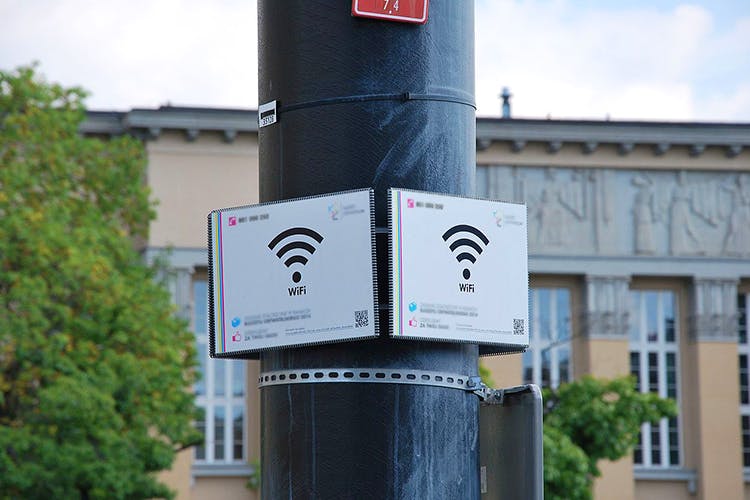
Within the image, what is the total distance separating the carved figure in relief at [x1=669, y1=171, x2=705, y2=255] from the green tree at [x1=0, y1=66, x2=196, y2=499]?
63.0ft

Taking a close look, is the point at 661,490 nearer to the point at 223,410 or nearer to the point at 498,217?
the point at 223,410

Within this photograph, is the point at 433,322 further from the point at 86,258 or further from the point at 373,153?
the point at 86,258

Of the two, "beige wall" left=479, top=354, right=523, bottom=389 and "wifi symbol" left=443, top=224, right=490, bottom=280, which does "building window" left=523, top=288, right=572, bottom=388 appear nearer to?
"beige wall" left=479, top=354, right=523, bottom=389

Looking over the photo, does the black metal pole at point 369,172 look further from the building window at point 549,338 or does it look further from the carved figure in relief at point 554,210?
the carved figure in relief at point 554,210

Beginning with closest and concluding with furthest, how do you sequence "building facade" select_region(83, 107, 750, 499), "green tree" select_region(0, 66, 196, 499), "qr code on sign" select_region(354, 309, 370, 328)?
"qr code on sign" select_region(354, 309, 370, 328) → "green tree" select_region(0, 66, 196, 499) → "building facade" select_region(83, 107, 750, 499)

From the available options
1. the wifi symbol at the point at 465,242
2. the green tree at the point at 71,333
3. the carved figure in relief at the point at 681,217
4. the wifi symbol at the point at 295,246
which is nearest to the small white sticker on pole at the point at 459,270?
the wifi symbol at the point at 465,242

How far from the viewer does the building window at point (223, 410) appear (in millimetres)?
46281

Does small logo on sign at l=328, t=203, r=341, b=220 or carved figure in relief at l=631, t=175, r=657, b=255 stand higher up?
carved figure in relief at l=631, t=175, r=657, b=255

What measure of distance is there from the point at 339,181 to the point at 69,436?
86.9ft

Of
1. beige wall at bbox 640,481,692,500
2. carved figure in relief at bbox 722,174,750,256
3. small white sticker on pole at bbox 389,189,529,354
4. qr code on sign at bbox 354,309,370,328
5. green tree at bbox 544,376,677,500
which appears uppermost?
carved figure in relief at bbox 722,174,750,256

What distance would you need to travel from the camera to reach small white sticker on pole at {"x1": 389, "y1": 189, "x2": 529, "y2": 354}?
4383mm

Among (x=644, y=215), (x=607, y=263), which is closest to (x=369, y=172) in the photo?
(x=607, y=263)

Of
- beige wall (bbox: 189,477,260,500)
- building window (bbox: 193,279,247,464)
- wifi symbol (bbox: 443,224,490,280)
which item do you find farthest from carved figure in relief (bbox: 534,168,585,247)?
wifi symbol (bbox: 443,224,490,280)

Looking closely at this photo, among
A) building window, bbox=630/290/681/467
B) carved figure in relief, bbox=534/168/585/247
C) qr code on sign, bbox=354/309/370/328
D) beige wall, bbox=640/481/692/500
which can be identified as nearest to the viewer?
qr code on sign, bbox=354/309/370/328
